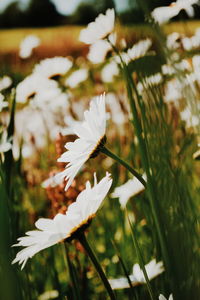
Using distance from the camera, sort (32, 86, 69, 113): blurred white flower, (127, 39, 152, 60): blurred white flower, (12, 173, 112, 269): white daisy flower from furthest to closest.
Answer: (32, 86, 69, 113): blurred white flower
(12, 173, 112, 269): white daisy flower
(127, 39, 152, 60): blurred white flower

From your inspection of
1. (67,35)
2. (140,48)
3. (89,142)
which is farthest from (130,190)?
(67,35)

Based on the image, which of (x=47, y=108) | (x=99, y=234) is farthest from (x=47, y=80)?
(x=99, y=234)

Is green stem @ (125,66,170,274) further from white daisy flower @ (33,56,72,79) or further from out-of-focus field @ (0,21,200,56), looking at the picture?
white daisy flower @ (33,56,72,79)

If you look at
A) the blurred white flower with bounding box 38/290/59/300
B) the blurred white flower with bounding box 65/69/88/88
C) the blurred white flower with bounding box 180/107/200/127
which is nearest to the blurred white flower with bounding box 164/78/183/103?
the blurred white flower with bounding box 180/107/200/127

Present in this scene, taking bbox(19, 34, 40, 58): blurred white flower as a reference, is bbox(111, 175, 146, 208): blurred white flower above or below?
below

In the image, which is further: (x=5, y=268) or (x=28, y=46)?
(x=28, y=46)

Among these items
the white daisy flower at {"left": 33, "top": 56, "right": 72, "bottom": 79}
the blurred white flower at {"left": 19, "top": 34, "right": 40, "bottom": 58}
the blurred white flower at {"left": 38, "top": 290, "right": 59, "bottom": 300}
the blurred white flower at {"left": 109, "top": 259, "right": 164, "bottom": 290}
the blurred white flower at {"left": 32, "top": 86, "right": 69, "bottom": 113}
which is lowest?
the blurred white flower at {"left": 38, "top": 290, "right": 59, "bottom": 300}

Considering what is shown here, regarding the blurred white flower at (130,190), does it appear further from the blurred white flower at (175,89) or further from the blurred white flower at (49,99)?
the blurred white flower at (49,99)

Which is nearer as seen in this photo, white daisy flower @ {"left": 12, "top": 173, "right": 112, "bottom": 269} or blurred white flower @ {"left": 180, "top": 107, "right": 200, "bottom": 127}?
blurred white flower @ {"left": 180, "top": 107, "right": 200, "bottom": 127}

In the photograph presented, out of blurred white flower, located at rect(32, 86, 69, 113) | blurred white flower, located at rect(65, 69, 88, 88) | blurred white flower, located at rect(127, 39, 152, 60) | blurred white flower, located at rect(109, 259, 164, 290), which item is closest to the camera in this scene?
blurred white flower, located at rect(127, 39, 152, 60)

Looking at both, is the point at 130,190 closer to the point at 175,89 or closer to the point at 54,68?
the point at 175,89

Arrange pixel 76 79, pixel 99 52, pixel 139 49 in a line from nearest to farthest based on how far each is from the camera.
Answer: pixel 139 49
pixel 99 52
pixel 76 79

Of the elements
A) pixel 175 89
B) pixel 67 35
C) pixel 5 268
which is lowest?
pixel 5 268

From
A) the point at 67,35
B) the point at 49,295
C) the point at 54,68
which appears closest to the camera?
the point at 49,295
